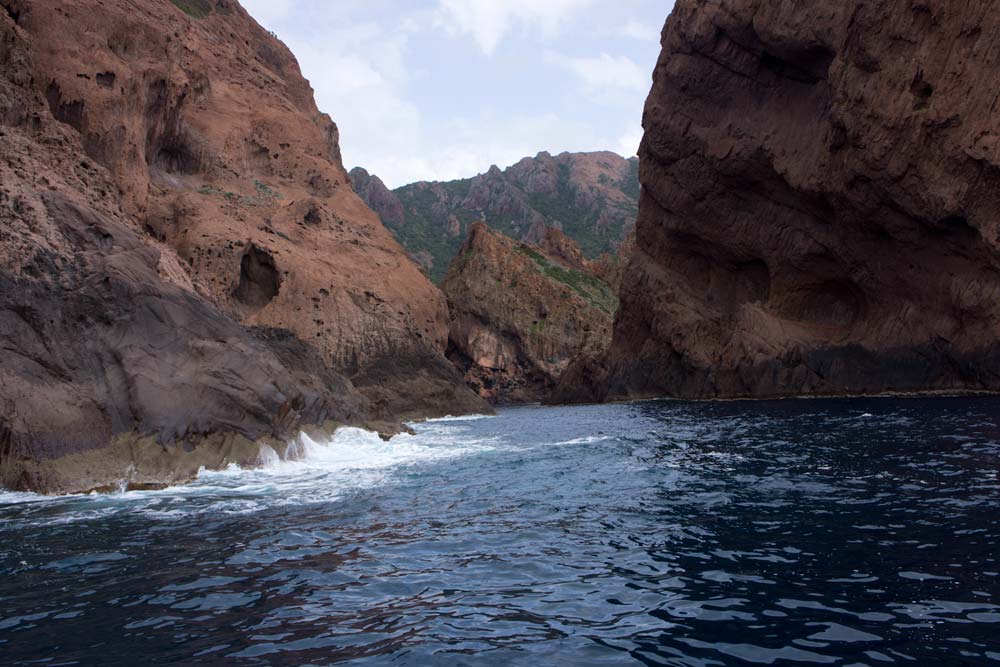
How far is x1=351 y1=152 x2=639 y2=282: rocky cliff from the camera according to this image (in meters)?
163

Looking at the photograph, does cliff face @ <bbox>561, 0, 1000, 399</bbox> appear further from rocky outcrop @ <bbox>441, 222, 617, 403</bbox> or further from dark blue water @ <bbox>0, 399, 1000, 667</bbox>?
dark blue water @ <bbox>0, 399, 1000, 667</bbox>

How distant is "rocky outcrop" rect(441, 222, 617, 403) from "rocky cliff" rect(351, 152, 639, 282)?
198 feet

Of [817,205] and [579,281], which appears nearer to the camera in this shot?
[817,205]

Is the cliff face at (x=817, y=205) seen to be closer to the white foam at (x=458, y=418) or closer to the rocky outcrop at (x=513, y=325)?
the white foam at (x=458, y=418)

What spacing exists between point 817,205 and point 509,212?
134 metres

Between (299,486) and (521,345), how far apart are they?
223 feet

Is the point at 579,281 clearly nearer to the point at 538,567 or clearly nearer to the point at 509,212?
the point at 509,212

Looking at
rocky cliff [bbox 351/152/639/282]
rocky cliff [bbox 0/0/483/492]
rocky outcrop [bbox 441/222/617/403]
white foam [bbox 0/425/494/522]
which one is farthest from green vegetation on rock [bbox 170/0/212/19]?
rocky cliff [bbox 351/152/639/282]

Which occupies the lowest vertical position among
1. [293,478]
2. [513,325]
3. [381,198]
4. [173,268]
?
[293,478]

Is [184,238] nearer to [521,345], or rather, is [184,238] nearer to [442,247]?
[521,345]

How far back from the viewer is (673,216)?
188 feet

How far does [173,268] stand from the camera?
2586cm

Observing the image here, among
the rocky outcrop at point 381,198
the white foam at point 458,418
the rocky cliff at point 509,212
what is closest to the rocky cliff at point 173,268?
the white foam at point 458,418

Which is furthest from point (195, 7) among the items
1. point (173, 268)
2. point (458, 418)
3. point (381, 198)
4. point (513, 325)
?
point (381, 198)
